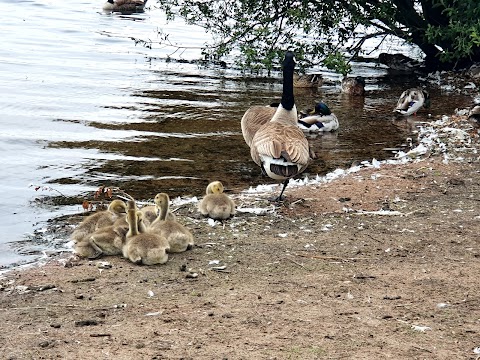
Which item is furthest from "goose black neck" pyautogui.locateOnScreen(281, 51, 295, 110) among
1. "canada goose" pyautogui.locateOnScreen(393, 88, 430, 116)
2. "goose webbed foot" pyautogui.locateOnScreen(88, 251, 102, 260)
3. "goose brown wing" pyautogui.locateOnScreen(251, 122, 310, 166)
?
"canada goose" pyautogui.locateOnScreen(393, 88, 430, 116)

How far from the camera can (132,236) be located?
767cm

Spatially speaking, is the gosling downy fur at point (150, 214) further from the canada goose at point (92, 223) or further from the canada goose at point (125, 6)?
the canada goose at point (125, 6)

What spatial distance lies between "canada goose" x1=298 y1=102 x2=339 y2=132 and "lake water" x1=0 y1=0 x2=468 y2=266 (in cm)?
23

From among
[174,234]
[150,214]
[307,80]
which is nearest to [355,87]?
[307,80]

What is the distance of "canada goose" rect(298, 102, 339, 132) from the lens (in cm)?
1535

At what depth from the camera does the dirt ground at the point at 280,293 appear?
5.59m

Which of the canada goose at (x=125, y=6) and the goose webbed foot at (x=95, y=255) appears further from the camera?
the canada goose at (x=125, y=6)

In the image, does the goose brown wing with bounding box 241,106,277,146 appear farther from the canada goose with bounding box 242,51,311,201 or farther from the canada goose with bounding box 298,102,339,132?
the canada goose with bounding box 298,102,339,132

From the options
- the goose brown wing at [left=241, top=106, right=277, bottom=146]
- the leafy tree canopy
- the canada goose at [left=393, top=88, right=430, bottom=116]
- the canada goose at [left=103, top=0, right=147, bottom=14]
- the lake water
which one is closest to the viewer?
the goose brown wing at [left=241, top=106, right=277, bottom=146]

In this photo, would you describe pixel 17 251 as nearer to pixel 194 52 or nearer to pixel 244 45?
pixel 244 45

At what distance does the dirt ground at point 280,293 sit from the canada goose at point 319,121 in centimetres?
593

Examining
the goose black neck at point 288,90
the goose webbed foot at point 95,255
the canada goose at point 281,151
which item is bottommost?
the goose webbed foot at point 95,255

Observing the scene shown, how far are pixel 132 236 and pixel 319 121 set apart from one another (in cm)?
838

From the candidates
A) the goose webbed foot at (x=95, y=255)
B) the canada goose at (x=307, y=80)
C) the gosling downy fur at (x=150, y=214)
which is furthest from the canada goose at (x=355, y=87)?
the goose webbed foot at (x=95, y=255)
